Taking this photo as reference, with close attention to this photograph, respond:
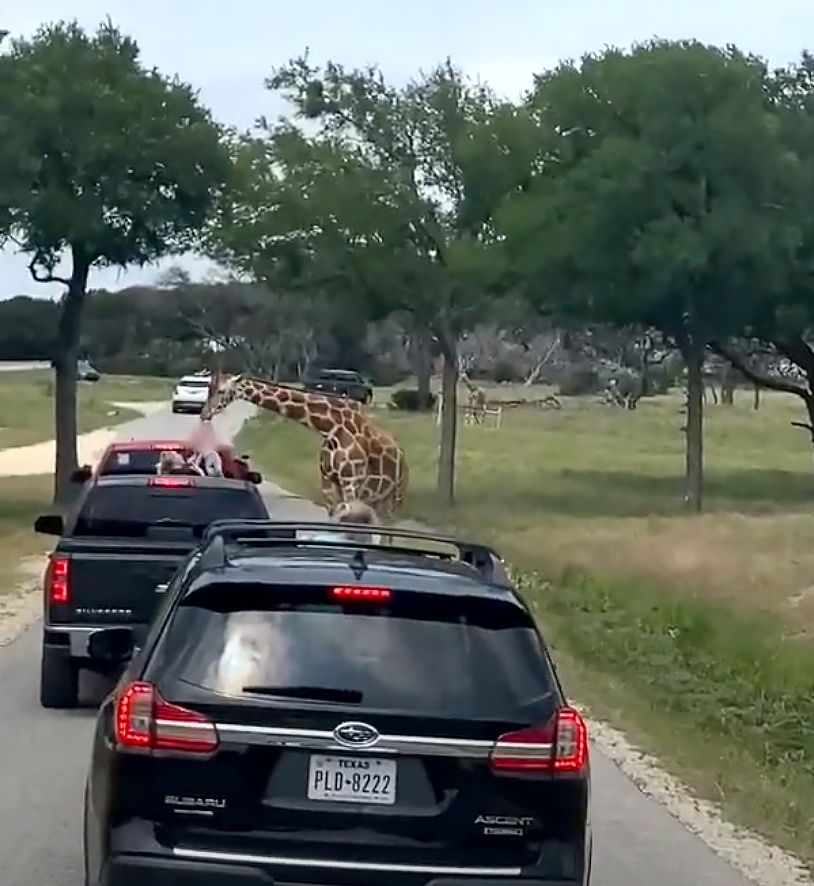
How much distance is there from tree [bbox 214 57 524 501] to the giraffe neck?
21.7ft

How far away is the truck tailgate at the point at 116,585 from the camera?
42.2ft

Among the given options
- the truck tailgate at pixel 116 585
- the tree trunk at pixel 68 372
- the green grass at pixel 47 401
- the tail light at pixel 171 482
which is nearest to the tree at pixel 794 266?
the tree trunk at pixel 68 372

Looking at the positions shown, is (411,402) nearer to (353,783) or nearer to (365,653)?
(365,653)

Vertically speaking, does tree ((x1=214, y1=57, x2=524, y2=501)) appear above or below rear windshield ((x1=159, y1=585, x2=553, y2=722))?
above

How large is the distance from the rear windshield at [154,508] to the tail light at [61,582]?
2.09 feet

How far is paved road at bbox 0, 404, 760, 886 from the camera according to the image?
9000 mm

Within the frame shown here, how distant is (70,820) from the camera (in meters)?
9.88

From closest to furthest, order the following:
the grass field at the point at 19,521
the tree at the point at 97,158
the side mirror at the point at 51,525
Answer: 1. the side mirror at the point at 51,525
2. the grass field at the point at 19,521
3. the tree at the point at 97,158

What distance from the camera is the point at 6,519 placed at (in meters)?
31.5

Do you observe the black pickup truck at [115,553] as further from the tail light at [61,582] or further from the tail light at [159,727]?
the tail light at [159,727]

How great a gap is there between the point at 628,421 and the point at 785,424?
6798 mm

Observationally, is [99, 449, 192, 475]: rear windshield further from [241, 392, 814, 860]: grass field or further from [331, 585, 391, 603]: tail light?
[331, 585, 391, 603]: tail light

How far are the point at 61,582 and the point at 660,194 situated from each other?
21.7m

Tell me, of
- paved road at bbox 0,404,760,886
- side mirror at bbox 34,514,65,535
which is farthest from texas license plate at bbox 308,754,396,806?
side mirror at bbox 34,514,65,535
